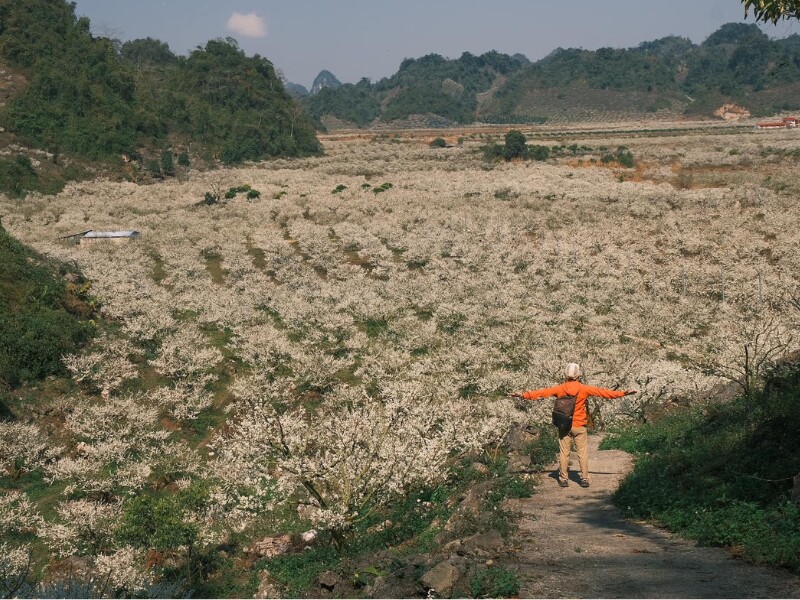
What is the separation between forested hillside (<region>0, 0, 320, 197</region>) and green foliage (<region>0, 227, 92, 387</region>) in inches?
1786

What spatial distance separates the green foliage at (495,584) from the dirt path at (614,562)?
0.15 m

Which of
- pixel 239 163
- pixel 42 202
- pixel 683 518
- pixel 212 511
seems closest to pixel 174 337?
pixel 212 511

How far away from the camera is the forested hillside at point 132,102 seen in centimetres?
9856

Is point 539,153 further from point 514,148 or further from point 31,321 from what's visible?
point 31,321

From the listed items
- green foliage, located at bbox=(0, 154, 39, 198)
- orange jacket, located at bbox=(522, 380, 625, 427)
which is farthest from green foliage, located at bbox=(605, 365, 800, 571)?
green foliage, located at bbox=(0, 154, 39, 198)

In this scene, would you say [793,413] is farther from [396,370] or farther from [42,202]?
[42,202]

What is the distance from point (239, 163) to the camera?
12219 centimetres

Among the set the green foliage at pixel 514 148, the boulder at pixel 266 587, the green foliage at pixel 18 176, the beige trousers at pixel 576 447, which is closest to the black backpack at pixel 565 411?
the beige trousers at pixel 576 447

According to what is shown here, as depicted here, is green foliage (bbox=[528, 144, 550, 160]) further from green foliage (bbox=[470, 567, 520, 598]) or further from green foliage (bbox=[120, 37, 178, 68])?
green foliage (bbox=[470, 567, 520, 598])

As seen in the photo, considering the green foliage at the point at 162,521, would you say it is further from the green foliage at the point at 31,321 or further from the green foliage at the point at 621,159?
the green foliage at the point at 621,159

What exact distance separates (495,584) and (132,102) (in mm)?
119574

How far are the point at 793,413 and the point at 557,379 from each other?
15831mm

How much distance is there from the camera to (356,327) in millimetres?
40438

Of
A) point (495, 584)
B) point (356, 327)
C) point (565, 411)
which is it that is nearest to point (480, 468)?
point (565, 411)
